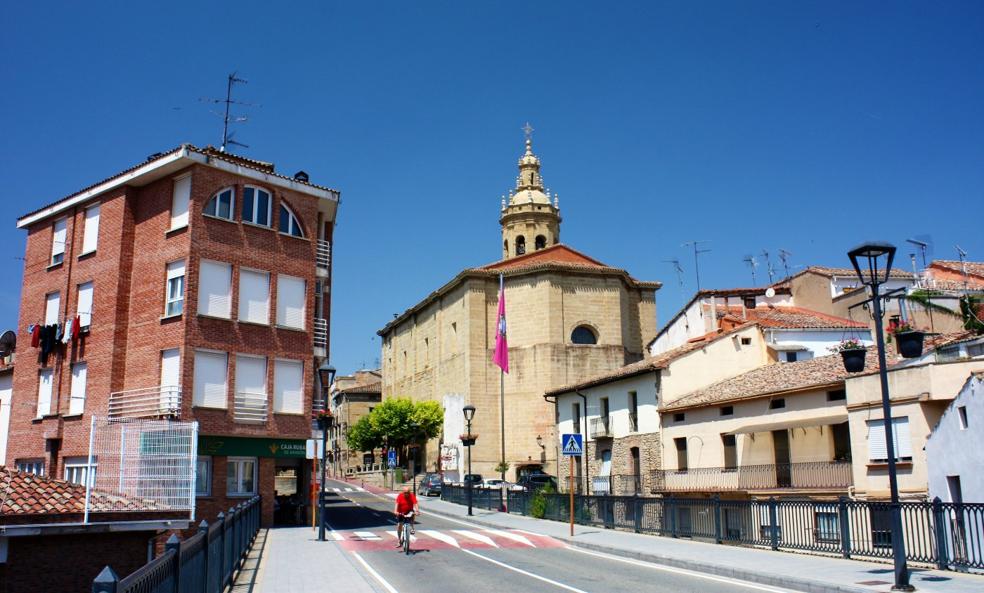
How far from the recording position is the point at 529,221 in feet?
254

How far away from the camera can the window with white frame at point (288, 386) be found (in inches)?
1092

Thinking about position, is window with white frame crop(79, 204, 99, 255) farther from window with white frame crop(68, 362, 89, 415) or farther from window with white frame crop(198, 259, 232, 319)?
window with white frame crop(198, 259, 232, 319)

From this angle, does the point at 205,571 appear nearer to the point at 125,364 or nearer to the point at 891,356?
the point at 125,364

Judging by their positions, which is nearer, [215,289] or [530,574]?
[530,574]

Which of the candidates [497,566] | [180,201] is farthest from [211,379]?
[497,566]

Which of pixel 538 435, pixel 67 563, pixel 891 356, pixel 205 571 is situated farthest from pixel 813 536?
pixel 538 435

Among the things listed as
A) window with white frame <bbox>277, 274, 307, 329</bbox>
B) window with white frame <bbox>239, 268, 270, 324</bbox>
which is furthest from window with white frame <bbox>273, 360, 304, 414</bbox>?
window with white frame <bbox>239, 268, 270, 324</bbox>

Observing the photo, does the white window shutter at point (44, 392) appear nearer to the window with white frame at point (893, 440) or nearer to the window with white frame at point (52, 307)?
the window with white frame at point (52, 307)

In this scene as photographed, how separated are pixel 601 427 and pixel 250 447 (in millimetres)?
17868

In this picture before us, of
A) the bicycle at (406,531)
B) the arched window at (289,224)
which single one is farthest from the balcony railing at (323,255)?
the bicycle at (406,531)

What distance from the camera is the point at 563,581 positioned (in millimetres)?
14055

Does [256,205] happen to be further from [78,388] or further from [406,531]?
[406,531]

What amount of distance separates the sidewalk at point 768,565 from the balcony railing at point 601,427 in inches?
556

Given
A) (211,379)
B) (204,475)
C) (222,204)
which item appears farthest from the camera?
(222,204)
